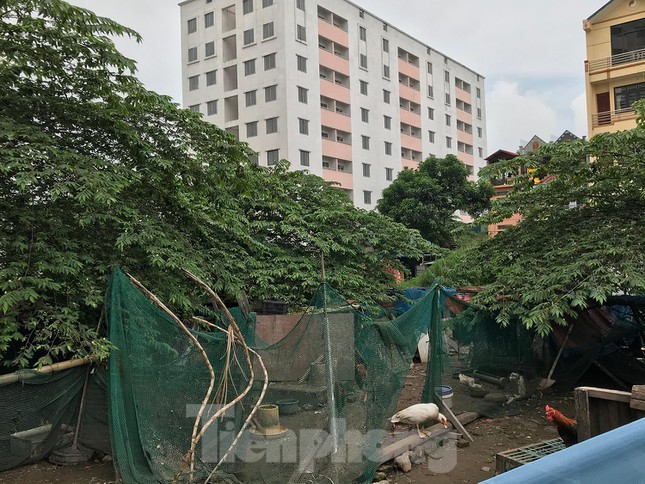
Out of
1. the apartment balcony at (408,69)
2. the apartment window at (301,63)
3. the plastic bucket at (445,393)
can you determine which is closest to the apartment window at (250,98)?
the apartment window at (301,63)

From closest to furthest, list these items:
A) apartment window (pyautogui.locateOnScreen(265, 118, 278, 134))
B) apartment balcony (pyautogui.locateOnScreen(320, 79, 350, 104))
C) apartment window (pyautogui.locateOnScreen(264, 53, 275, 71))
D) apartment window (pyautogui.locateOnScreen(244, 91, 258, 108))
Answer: apartment window (pyautogui.locateOnScreen(265, 118, 278, 134)) < apartment window (pyautogui.locateOnScreen(264, 53, 275, 71)) < apartment window (pyautogui.locateOnScreen(244, 91, 258, 108)) < apartment balcony (pyautogui.locateOnScreen(320, 79, 350, 104))

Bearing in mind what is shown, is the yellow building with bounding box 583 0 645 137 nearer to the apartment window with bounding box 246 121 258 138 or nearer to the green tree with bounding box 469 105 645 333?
the green tree with bounding box 469 105 645 333

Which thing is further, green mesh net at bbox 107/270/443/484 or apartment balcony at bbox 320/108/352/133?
apartment balcony at bbox 320/108/352/133

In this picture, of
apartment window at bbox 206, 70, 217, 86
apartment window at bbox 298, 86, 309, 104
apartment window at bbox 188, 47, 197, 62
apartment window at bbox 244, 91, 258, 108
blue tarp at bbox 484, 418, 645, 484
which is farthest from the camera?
apartment window at bbox 188, 47, 197, 62

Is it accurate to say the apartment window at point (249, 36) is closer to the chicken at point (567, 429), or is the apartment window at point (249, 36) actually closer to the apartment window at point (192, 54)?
the apartment window at point (192, 54)

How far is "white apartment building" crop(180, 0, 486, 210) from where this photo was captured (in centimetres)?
3812

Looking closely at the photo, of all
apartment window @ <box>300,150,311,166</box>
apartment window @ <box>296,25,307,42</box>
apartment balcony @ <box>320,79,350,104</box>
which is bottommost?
apartment window @ <box>300,150,311,166</box>

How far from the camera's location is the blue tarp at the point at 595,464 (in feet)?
5.16

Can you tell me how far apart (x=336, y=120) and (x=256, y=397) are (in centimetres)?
3672

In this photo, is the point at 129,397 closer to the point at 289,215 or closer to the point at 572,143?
the point at 572,143

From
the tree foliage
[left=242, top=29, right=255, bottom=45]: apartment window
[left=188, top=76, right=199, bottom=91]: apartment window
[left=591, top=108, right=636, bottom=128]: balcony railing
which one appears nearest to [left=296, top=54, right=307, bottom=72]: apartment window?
[left=242, top=29, right=255, bottom=45]: apartment window

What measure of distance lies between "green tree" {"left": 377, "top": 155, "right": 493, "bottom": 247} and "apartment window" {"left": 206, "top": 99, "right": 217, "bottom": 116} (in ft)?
50.0

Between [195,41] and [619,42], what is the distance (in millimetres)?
28381

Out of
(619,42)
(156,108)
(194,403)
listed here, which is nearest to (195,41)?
(619,42)
